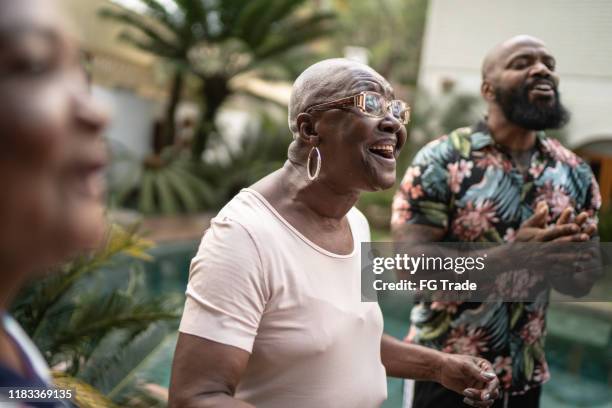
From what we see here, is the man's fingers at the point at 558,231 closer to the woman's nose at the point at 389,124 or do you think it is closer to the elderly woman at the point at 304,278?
the elderly woman at the point at 304,278

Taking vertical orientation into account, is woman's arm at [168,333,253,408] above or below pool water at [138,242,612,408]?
above

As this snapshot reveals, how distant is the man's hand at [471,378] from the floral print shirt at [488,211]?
0.52 meters

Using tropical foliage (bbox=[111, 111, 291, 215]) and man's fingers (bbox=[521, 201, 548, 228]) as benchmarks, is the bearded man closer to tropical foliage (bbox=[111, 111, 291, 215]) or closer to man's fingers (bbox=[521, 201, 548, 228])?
man's fingers (bbox=[521, 201, 548, 228])

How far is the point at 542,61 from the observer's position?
2.65 metres

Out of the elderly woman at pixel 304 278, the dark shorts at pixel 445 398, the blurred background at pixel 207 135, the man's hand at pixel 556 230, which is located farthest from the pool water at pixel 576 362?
the elderly woman at pixel 304 278

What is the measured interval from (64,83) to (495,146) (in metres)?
2.23

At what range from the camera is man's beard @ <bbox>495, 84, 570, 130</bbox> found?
8.52 feet

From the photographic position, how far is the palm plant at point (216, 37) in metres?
13.6

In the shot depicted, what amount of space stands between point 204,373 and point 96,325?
249cm

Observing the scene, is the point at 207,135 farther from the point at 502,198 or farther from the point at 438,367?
the point at 438,367

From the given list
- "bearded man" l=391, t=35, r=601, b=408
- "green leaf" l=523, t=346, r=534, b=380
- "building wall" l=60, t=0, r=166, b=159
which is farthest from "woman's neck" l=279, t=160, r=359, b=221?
"building wall" l=60, t=0, r=166, b=159

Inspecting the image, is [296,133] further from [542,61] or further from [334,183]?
[542,61]

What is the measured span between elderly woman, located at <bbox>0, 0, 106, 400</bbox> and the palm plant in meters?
13.1

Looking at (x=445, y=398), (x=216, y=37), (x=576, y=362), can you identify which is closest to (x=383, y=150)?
(x=445, y=398)
